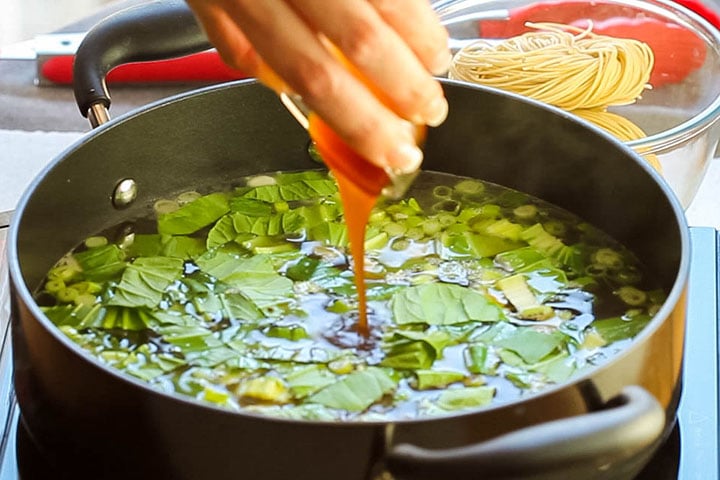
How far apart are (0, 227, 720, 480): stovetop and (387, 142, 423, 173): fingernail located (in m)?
0.39

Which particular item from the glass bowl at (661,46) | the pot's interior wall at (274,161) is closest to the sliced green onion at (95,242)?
the pot's interior wall at (274,161)

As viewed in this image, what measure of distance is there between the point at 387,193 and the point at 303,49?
0.20 metres

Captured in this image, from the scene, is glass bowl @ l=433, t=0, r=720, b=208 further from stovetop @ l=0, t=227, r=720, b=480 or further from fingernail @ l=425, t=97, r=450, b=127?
fingernail @ l=425, t=97, r=450, b=127

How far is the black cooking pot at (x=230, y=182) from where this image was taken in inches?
29.5

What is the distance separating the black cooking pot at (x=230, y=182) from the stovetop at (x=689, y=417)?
5 centimetres

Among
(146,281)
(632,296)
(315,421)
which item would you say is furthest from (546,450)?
(146,281)

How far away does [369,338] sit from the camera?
108 cm

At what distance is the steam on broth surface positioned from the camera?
1.01 metres

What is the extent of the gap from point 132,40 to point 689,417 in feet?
2.40

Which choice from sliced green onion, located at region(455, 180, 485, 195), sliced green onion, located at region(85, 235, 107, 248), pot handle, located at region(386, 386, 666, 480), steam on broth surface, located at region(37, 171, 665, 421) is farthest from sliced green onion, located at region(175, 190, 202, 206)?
pot handle, located at region(386, 386, 666, 480)

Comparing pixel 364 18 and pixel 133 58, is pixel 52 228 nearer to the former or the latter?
pixel 133 58

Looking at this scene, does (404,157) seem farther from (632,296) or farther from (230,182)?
(230,182)

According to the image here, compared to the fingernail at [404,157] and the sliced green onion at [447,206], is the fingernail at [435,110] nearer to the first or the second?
the fingernail at [404,157]

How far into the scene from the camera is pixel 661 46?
178cm
